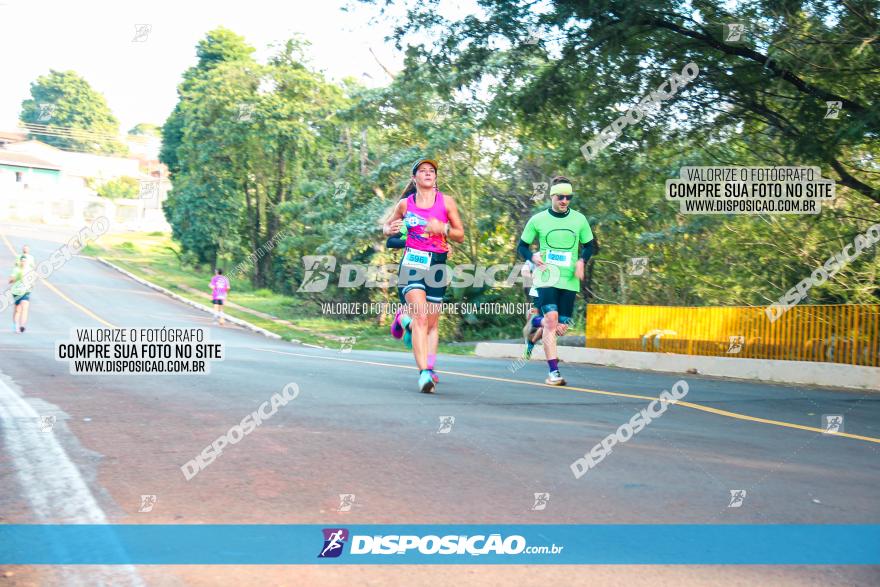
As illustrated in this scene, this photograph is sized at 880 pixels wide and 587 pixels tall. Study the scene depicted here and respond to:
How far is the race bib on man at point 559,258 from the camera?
1003cm

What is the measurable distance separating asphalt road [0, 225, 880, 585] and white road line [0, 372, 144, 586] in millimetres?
13

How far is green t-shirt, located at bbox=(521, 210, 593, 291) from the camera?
393 inches

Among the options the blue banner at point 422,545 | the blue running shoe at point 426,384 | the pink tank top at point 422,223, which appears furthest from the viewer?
the pink tank top at point 422,223

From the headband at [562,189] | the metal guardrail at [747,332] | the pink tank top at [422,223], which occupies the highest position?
the headband at [562,189]

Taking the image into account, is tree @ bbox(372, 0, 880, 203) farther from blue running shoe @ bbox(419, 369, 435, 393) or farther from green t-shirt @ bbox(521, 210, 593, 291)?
blue running shoe @ bbox(419, 369, 435, 393)

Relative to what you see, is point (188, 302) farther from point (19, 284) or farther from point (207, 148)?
point (19, 284)

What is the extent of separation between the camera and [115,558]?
10.7ft

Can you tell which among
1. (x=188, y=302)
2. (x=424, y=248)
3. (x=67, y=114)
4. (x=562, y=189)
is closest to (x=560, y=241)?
(x=562, y=189)

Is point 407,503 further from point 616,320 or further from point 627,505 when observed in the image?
point 616,320

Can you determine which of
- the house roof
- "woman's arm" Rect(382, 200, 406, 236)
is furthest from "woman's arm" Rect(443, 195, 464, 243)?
the house roof

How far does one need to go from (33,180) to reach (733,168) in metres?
92.4

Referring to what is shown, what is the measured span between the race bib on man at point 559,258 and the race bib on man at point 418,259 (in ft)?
6.10

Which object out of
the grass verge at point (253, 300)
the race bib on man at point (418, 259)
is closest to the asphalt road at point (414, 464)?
the race bib on man at point (418, 259)

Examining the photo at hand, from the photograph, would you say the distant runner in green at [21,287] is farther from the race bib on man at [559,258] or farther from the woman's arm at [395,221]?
the race bib on man at [559,258]
